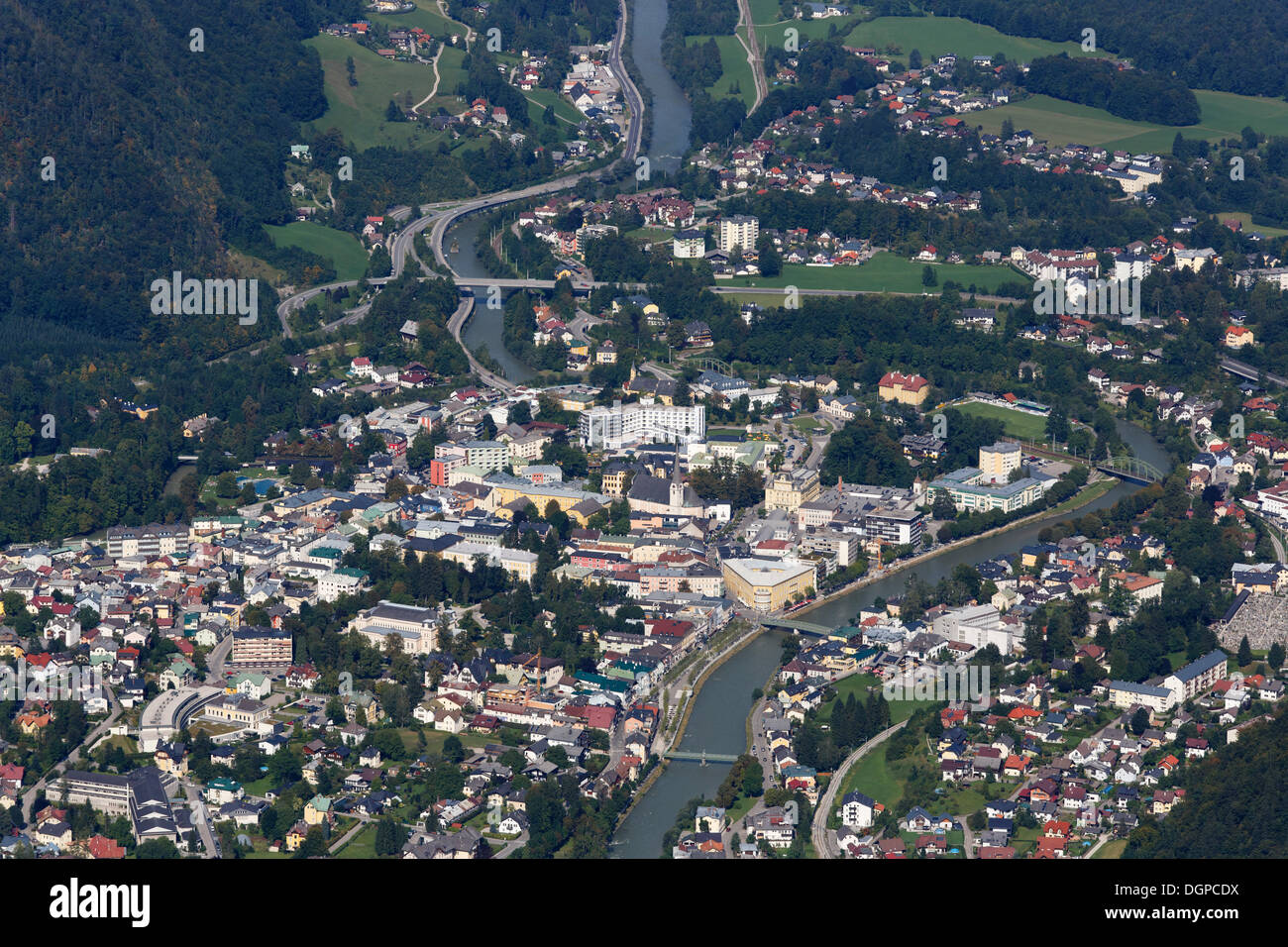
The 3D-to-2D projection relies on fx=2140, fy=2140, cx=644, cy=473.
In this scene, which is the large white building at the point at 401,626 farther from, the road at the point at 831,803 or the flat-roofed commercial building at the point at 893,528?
the flat-roofed commercial building at the point at 893,528

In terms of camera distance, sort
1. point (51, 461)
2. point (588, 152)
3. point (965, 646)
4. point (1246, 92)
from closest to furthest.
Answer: point (965, 646), point (51, 461), point (588, 152), point (1246, 92)

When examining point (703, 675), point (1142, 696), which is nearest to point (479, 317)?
point (703, 675)

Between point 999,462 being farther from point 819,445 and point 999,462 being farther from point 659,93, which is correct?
point 659,93

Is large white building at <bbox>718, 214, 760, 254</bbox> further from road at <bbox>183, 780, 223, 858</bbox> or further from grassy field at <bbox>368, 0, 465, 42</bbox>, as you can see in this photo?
road at <bbox>183, 780, 223, 858</bbox>

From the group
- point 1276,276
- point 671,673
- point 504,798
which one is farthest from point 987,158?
point 504,798

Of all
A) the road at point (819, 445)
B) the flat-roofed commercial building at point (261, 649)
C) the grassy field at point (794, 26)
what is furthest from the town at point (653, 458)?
the grassy field at point (794, 26)

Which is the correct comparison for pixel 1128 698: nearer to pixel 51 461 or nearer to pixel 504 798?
pixel 504 798

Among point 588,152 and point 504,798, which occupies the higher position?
point 588,152

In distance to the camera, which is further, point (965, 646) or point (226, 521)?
point (226, 521)
